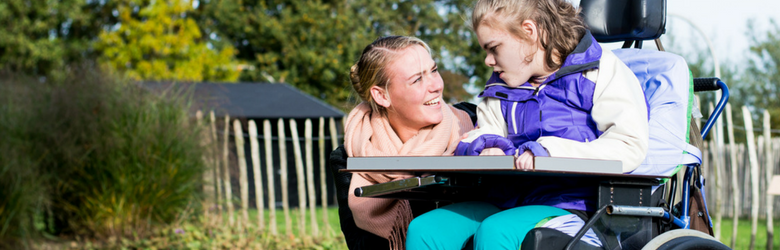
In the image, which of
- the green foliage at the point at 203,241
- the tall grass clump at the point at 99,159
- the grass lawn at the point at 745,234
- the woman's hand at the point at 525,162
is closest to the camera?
the woman's hand at the point at 525,162

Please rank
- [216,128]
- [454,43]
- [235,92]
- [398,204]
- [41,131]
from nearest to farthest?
[398,204]
[41,131]
[216,128]
[235,92]
[454,43]

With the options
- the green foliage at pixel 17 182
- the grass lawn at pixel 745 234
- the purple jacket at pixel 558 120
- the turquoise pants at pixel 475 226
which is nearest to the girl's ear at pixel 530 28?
the purple jacket at pixel 558 120

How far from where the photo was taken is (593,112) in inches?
83.8

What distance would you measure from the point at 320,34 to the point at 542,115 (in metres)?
17.9

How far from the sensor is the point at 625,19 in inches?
106

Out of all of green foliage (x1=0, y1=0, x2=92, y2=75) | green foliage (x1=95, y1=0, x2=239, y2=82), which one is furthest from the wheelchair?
green foliage (x1=0, y1=0, x2=92, y2=75)

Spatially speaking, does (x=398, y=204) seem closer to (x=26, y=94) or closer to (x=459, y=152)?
(x=459, y=152)

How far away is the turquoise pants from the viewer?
1921 mm

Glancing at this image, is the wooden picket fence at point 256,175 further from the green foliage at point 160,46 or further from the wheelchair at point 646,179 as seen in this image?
the green foliage at point 160,46

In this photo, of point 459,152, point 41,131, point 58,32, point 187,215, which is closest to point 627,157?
point 459,152

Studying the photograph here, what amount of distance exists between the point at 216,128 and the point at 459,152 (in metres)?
5.33

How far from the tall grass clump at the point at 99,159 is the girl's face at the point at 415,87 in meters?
4.08

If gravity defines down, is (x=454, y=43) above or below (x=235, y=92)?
above

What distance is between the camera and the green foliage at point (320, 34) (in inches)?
786
